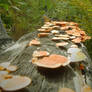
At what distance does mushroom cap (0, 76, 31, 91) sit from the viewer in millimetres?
1003

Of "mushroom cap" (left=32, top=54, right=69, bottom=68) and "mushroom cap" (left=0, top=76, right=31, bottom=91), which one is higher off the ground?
"mushroom cap" (left=32, top=54, right=69, bottom=68)

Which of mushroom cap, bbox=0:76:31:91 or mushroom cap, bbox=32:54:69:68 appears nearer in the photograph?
mushroom cap, bbox=0:76:31:91

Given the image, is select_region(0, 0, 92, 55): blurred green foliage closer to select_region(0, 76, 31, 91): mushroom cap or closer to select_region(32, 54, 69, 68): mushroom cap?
select_region(32, 54, 69, 68): mushroom cap

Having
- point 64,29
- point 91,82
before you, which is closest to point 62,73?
point 91,82

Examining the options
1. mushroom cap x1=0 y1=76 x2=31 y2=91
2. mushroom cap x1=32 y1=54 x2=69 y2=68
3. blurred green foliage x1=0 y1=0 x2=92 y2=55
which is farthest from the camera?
blurred green foliage x1=0 y1=0 x2=92 y2=55

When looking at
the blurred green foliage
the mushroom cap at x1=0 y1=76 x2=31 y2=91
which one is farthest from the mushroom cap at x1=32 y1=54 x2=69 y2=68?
the blurred green foliage

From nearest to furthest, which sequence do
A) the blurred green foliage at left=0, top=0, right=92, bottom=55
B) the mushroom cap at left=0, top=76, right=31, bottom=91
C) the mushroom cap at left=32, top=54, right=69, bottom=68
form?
the mushroom cap at left=0, top=76, right=31, bottom=91 → the mushroom cap at left=32, top=54, right=69, bottom=68 → the blurred green foliage at left=0, top=0, right=92, bottom=55

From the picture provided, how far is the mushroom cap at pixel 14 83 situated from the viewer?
1.00m

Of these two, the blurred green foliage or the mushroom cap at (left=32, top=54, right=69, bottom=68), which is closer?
the mushroom cap at (left=32, top=54, right=69, bottom=68)

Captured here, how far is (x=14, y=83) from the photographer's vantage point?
41.4 inches

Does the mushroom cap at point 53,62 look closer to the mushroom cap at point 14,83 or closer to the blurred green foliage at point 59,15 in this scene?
the mushroom cap at point 14,83

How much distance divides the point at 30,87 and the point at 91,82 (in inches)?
25.1

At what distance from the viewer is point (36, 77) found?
4.11 ft

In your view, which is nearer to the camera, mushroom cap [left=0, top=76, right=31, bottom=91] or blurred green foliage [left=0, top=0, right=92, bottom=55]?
mushroom cap [left=0, top=76, right=31, bottom=91]
